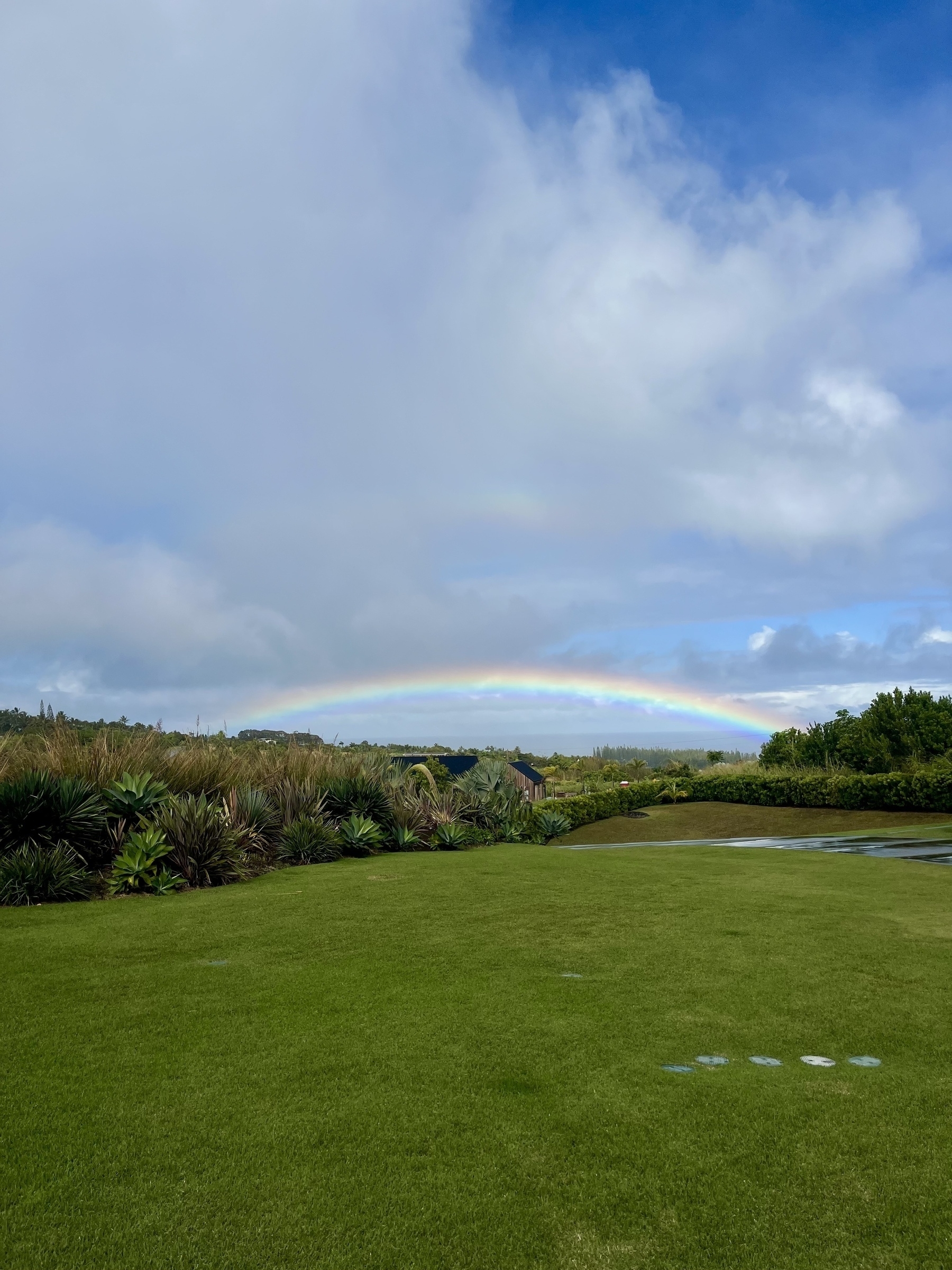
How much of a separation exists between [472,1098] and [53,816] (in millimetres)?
7934

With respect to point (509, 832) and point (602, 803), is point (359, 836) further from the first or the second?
point (602, 803)

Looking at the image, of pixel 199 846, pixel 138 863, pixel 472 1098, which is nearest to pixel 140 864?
pixel 138 863

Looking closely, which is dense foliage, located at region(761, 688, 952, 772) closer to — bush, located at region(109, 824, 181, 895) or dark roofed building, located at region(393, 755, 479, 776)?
dark roofed building, located at region(393, 755, 479, 776)

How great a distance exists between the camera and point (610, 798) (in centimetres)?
2895

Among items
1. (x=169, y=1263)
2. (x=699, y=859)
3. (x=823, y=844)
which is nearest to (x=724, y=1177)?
(x=169, y=1263)

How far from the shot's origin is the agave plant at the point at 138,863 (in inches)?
364

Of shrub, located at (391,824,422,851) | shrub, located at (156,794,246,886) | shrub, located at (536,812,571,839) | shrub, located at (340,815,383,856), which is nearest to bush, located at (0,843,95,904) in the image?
shrub, located at (156,794,246,886)

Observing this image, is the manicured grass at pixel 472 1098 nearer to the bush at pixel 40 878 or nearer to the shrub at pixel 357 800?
the bush at pixel 40 878

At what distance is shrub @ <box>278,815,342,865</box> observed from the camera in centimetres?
1187

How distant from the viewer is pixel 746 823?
86.2 ft

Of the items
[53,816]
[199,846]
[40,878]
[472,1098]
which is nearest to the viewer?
[472,1098]

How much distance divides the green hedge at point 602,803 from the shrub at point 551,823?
0.59 meters

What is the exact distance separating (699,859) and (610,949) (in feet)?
23.3

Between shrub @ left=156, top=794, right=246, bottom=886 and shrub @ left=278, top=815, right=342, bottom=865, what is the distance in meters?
1.36
